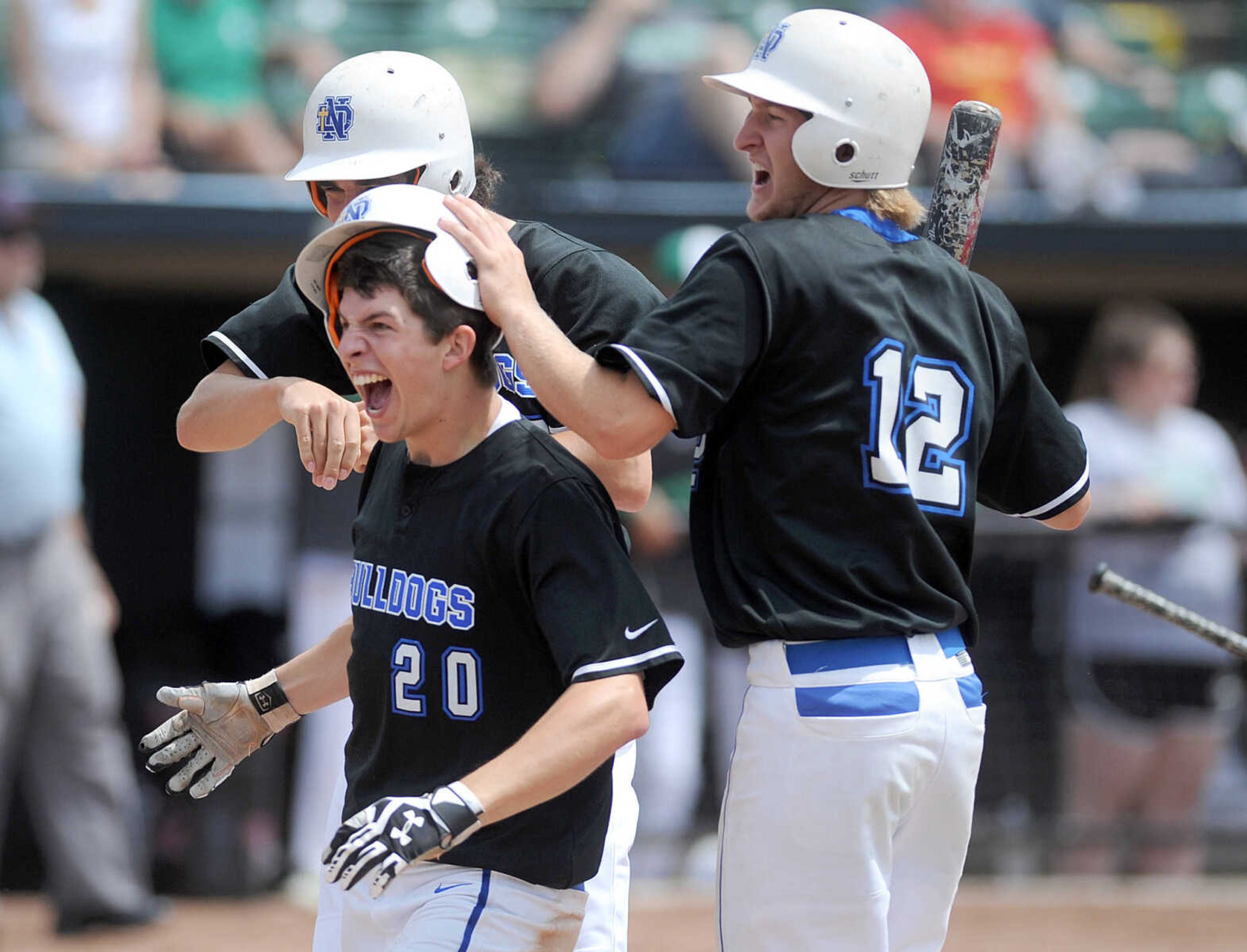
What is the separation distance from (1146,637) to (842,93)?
4759 millimetres

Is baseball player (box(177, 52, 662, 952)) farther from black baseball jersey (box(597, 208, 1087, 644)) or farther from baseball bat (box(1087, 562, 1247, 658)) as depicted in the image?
baseball bat (box(1087, 562, 1247, 658))

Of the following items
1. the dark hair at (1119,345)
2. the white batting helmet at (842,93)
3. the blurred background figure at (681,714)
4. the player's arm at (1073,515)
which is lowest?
the blurred background figure at (681,714)

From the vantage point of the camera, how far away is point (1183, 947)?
21.7ft

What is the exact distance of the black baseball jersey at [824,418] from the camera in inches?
104

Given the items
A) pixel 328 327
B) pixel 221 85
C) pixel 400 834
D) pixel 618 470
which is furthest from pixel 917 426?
pixel 221 85

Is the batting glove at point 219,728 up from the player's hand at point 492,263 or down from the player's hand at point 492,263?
down

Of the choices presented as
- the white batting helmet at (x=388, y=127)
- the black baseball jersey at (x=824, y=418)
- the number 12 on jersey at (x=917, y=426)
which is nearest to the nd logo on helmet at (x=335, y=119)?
the white batting helmet at (x=388, y=127)

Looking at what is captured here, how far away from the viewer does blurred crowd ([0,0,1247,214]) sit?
8070mm

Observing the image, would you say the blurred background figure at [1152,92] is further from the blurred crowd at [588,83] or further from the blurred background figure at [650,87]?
the blurred background figure at [650,87]

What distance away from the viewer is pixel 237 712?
2994 millimetres

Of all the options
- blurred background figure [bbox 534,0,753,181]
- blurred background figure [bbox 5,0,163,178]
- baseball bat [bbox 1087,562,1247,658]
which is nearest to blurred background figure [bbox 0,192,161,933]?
blurred background figure [bbox 5,0,163,178]

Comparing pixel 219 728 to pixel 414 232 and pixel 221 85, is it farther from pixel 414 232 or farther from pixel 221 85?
pixel 221 85

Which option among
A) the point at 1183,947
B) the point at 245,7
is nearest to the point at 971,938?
the point at 1183,947

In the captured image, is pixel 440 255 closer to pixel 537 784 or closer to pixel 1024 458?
pixel 537 784
